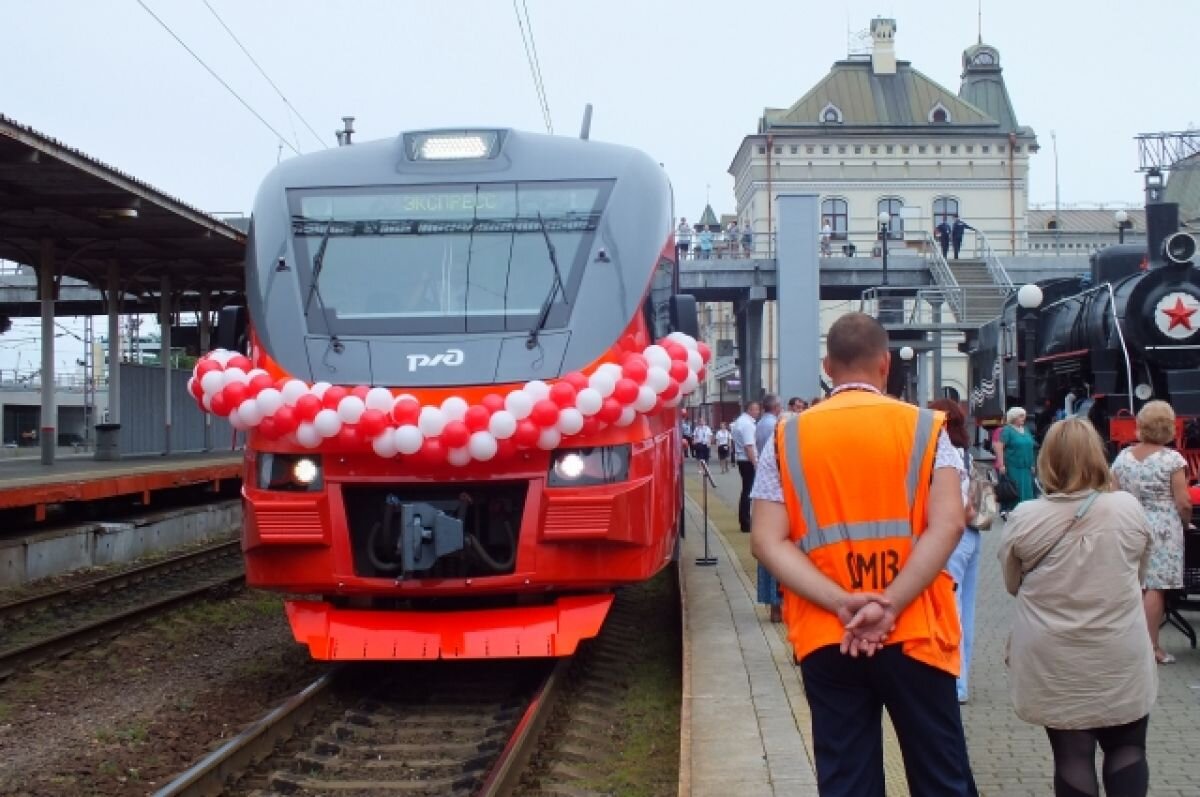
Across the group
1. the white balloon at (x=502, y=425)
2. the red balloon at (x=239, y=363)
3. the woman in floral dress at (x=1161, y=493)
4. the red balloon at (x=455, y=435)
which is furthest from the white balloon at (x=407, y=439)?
the woman in floral dress at (x=1161, y=493)

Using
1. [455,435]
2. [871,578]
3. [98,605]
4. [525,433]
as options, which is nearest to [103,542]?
[98,605]

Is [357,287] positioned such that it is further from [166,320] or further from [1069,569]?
[166,320]

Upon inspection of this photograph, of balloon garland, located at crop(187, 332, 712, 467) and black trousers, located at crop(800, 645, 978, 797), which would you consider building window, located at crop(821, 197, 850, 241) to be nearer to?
balloon garland, located at crop(187, 332, 712, 467)

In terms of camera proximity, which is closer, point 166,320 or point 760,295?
point 166,320

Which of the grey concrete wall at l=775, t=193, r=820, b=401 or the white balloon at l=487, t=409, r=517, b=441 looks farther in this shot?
the grey concrete wall at l=775, t=193, r=820, b=401

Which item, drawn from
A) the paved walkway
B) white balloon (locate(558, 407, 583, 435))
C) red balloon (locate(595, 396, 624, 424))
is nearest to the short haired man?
the paved walkway

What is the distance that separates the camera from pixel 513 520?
7.39 meters

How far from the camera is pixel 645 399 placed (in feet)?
24.6

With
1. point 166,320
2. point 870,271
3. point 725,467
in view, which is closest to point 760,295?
point 870,271

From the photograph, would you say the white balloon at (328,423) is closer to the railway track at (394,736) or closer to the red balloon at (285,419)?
the red balloon at (285,419)

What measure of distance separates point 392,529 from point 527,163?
8.23 feet

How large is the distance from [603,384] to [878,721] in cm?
368

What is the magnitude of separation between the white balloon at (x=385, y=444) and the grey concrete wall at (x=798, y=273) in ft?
76.4

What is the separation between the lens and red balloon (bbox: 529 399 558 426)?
7070mm
